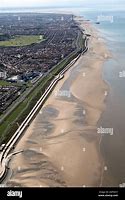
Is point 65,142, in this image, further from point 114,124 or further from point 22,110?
point 22,110

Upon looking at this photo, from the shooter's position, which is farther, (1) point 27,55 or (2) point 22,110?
(1) point 27,55

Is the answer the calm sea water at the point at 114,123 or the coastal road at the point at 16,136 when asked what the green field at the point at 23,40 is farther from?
the coastal road at the point at 16,136

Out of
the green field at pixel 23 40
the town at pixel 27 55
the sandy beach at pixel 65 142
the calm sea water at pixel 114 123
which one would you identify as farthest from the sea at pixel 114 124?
the green field at pixel 23 40

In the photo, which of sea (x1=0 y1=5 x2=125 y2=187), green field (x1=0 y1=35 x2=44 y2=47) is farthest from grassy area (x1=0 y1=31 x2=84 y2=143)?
green field (x1=0 y1=35 x2=44 y2=47)

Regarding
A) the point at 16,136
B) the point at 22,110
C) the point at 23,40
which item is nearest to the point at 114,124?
the point at 16,136

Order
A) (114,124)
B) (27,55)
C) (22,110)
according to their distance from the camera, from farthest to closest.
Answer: (27,55), (22,110), (114,124)

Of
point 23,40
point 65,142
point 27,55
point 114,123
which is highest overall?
point 114,123
